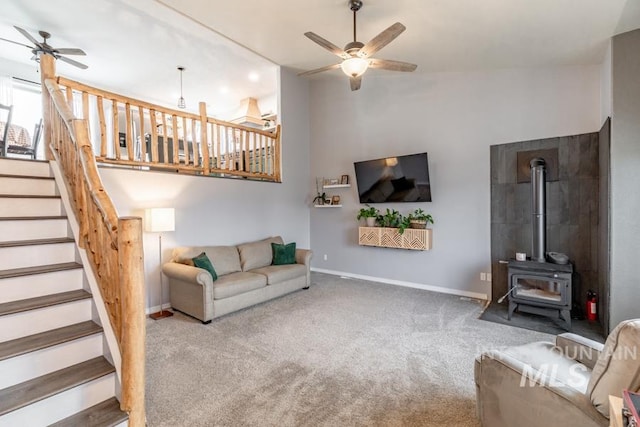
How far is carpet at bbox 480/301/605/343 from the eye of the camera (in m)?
3.20

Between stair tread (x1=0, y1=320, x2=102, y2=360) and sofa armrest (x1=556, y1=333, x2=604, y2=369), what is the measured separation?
2.95 m

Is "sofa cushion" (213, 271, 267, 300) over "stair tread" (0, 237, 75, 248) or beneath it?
beneath

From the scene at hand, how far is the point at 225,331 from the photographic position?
3.30 meters

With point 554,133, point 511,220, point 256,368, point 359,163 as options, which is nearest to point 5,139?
point 256,368

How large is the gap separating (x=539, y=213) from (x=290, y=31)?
13.2 ft

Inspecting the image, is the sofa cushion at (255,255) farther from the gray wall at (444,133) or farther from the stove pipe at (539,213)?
the stove pipe at (539,213)

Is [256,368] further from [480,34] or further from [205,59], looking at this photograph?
[205,59]

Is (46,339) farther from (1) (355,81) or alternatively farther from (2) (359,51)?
(1) (355,81)

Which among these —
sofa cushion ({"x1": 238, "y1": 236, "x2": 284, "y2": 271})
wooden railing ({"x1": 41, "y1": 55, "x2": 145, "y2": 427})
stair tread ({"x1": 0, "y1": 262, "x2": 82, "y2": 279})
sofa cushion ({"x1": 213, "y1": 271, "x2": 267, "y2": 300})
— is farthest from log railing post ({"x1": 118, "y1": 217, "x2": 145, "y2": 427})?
sofa cushion ({"x1": 238, "y1": 236, "x2": 284, "y2": 271})

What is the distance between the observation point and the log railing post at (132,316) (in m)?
1.61

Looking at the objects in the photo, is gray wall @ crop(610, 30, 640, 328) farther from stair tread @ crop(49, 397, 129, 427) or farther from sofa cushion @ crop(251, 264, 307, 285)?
stair tread @ crop(49, 397, 129, 427)

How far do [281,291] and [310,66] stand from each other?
13.2ft

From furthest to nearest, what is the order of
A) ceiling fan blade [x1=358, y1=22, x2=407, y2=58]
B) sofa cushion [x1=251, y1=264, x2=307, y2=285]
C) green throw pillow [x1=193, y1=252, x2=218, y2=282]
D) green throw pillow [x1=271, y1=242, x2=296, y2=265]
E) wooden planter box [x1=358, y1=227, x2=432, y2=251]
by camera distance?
green throw pillow [x1=271, y1=242, x2=296, y2=265] → wooden planter box [x1=358, y1=227, x2=432, y2=251] → sofa cushion [x1=251, y1=264, x2=307, y2=285] → green throw pillow [x1=193, y1=252, x2=218, y2=282] → ceiling fan blade [x1=358, y1=22, x2=407, y2=58]

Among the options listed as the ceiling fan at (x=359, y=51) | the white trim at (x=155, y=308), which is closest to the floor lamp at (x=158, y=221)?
the white trim at (x=155, y=308)
